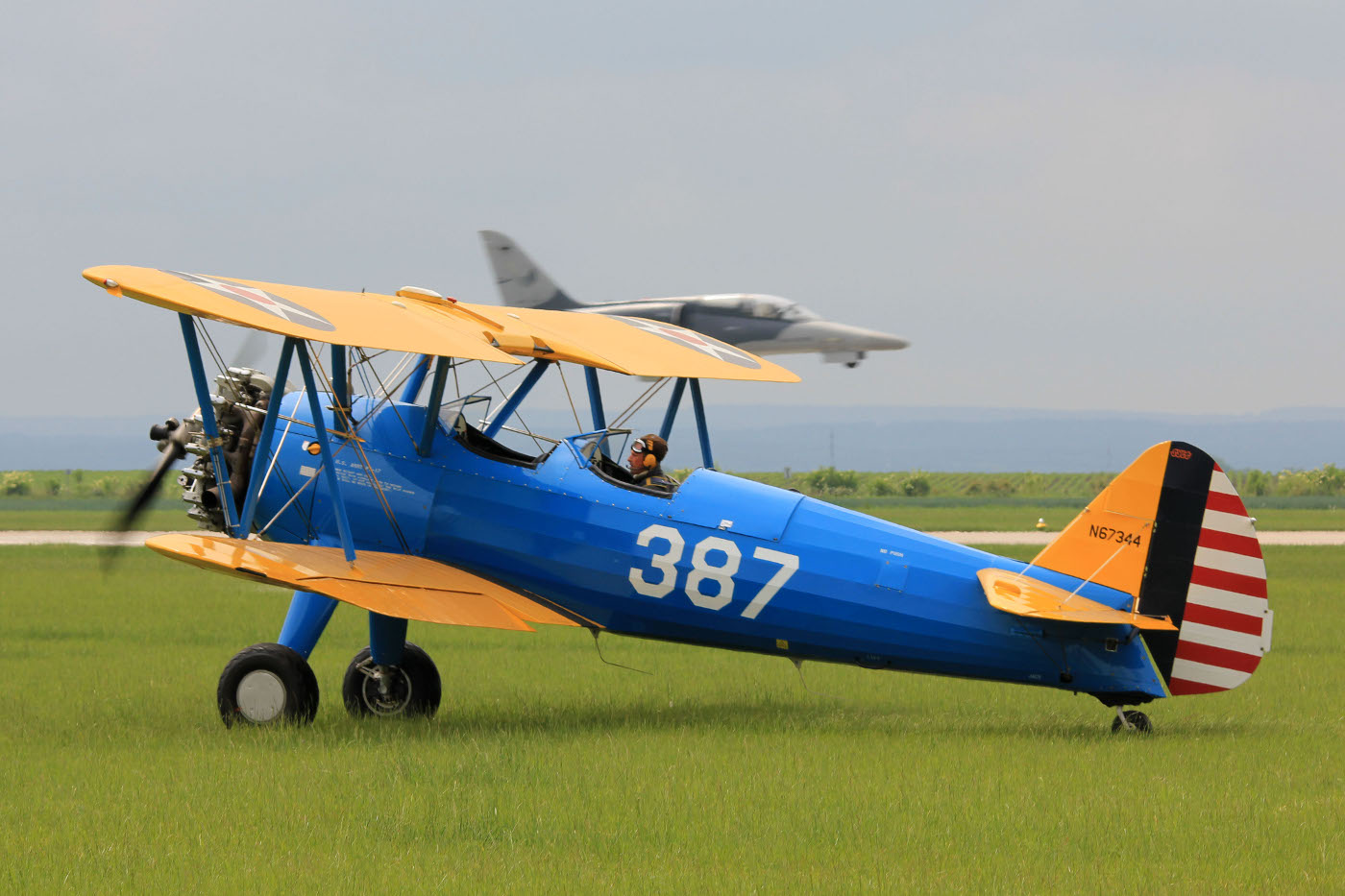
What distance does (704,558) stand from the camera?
10.1 meters

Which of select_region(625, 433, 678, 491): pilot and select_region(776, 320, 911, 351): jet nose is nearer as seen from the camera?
select_region(625, 433, 678, 491): pilot

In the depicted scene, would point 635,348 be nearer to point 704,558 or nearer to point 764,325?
point 704,558

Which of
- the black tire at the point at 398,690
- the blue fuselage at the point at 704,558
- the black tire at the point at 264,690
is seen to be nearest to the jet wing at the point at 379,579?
the blue fuselage at the point at 704,558

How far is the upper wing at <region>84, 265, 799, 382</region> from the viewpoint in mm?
9117

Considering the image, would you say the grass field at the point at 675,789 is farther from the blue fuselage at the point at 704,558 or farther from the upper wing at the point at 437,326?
the upper wing at the point at 437,326

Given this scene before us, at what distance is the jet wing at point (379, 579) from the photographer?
9359 mm

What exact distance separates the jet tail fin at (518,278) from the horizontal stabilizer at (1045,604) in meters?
30.4

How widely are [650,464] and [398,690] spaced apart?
268cm

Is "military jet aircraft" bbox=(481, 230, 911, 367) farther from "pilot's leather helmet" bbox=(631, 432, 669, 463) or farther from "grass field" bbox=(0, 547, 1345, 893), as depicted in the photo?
"pilot's leather helmet" bbox=(631, 432, 669, 463)

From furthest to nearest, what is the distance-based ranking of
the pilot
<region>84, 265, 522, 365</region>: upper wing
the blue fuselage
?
the pilot < the blue fuselage < <region>84, 265, 522, 365</region>: upper wing

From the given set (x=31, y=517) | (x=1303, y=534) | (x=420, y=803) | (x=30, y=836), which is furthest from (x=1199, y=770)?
(x=31, y=517)

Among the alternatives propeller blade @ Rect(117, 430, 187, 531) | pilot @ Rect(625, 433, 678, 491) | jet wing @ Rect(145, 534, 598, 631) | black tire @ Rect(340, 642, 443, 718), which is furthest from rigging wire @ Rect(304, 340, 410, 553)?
pilot @ Rect(625, 433, 678, 491)

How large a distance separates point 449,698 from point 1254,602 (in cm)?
640

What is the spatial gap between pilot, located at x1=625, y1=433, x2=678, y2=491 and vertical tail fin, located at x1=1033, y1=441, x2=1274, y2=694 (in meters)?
2.84
